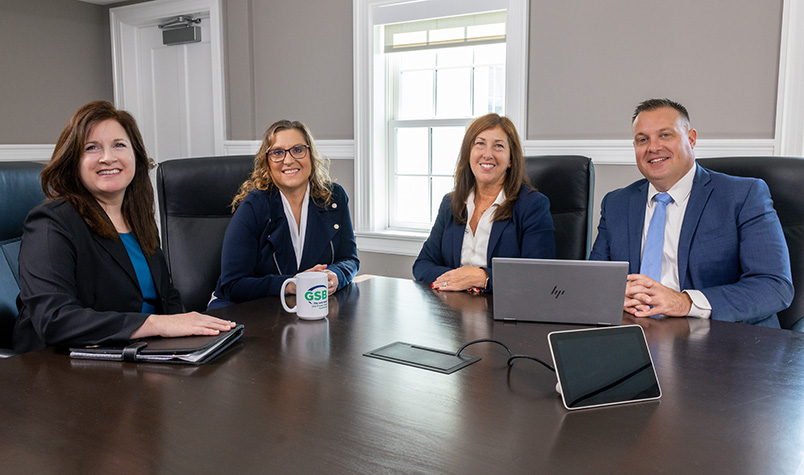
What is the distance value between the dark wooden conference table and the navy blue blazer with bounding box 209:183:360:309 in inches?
26.6

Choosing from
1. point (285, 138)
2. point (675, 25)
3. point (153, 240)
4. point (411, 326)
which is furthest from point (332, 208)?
point (675, 25)

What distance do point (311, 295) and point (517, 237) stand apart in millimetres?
972

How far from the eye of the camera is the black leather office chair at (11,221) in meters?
1.71

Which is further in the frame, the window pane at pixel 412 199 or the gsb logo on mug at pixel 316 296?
the window pane at pixel 412 199

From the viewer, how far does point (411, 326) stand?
1458 millimetres

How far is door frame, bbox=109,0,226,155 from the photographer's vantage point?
4.44m

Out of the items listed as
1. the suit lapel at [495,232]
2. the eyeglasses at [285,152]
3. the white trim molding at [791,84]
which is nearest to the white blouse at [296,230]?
the eyeglasses at [285,152]

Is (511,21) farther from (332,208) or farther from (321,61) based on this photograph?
(332,208)

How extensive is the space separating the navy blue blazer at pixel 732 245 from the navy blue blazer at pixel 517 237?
0.29 m

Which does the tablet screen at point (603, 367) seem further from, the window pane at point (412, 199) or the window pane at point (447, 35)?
the window pane at point (412, 199)

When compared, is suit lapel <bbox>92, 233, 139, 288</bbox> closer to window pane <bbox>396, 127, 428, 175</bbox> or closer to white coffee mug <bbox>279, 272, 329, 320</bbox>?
white coffee mug <bbox>279, 272, 329, 320</bbox>

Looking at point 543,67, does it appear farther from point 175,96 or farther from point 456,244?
point 175,96

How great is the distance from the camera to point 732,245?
182 cm

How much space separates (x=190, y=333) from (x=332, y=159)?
9.61 feet
